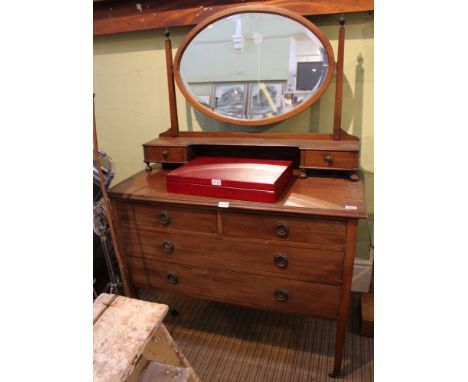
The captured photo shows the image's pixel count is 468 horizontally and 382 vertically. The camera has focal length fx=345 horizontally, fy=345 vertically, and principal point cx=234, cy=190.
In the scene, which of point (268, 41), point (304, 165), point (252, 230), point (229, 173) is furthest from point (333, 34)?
point (252, 230)

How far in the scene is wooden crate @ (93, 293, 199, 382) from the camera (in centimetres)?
81

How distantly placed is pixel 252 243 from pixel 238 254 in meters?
0.08

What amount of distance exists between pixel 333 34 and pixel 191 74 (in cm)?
69

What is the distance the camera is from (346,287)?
1301 millimetres

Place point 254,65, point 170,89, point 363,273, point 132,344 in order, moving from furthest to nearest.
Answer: point 363,273 → point 170,89 → point 254,65 → point 132,344

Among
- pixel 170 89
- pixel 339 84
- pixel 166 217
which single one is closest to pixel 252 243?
pixel 166 217

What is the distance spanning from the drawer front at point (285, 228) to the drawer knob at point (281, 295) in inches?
9.5

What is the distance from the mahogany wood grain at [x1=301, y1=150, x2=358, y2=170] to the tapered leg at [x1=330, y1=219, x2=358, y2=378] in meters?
0.31

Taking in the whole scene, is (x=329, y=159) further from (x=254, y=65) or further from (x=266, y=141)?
(x=254, y=65)

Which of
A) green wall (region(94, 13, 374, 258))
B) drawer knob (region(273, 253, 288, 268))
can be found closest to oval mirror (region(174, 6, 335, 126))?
green wall (region(94, 13, 374, 258))

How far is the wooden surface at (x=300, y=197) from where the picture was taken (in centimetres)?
122

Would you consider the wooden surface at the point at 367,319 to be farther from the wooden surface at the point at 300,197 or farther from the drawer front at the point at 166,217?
the drawer front at the point at 166,217


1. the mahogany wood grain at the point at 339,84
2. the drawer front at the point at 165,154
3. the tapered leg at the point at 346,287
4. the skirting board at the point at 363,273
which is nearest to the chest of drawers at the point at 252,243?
the tapered leg at the point at 346,287

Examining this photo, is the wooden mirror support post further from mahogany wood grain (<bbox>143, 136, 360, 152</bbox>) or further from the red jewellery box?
the red jewellery box
